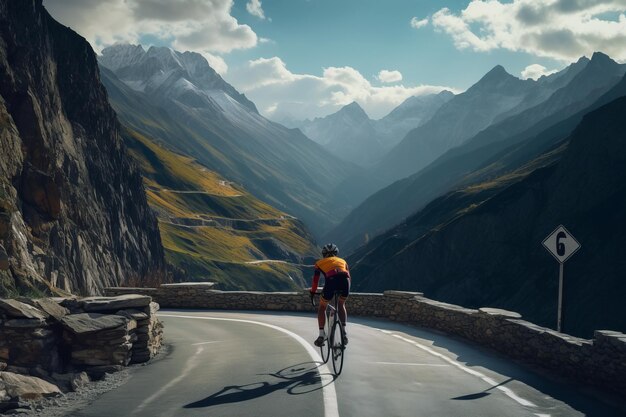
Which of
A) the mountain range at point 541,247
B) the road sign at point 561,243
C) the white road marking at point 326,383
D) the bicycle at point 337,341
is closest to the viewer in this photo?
the white road marking at point 326,383

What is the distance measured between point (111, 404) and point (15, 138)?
40739 mm

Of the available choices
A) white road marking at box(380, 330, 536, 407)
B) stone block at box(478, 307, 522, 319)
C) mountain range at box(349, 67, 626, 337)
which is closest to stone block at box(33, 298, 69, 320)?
white road marking at box(380, 330, 536, 407)

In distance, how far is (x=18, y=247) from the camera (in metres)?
34.4

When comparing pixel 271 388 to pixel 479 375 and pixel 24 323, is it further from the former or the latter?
pixel 24 323

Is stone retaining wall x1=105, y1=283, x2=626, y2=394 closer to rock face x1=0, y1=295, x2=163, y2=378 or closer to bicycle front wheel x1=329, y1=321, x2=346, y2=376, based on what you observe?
bicycle front wheel x1=329, y1=321, x2=346, y2=376

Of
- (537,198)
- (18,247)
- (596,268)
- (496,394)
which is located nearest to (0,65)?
(18,247)

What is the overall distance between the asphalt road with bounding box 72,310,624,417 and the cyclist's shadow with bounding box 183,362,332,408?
0.02 metres

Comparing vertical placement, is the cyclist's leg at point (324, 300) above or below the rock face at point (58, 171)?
below

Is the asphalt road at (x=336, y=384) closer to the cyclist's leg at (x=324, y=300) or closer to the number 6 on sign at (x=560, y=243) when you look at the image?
the cyclist's leg at (x=324, y=300)

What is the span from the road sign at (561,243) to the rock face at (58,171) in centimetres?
1871

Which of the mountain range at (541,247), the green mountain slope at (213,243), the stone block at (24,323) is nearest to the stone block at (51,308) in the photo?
the stone block at (24,323)

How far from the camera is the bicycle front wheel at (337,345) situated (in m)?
11.5

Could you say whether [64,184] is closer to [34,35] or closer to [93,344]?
[34,35]

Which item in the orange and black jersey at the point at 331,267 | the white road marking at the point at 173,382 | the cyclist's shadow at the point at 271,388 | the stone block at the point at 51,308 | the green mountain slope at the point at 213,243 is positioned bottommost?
the white road marking at the point at 173,382
